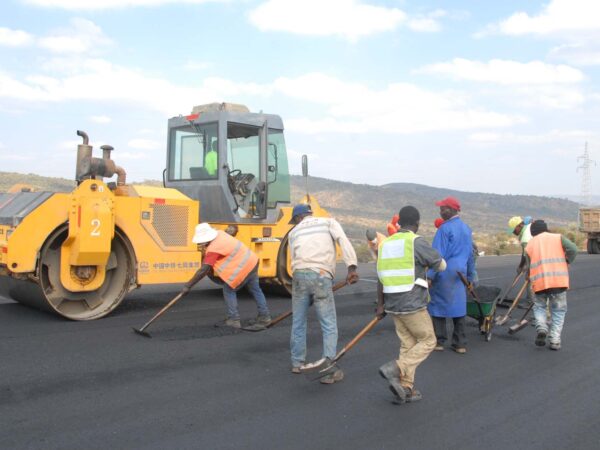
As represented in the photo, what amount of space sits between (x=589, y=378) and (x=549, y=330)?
140cm

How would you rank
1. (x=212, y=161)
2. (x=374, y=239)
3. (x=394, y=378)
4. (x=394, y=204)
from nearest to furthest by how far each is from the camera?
(x=394, y=378)
(x=374, y=239)
(x=212, y=161)
(x=394, y=204)

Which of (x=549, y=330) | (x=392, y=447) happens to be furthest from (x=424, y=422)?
(x=549, y=330)

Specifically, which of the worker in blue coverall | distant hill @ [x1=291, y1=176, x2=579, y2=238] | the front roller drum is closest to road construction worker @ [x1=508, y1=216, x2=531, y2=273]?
the worker in blue coverall

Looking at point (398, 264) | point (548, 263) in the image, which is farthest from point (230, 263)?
point (548, 263)

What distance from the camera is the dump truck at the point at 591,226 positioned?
27.1 meters

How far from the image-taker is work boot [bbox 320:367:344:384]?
5.63m

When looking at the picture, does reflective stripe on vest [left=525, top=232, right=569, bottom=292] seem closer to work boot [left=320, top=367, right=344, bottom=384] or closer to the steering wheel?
work boot [left=320, top=367, right=344, bottom=384]

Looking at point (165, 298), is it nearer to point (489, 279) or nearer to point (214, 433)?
point (214, 433)

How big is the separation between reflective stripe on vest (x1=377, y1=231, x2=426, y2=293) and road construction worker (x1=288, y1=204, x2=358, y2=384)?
0.56 m

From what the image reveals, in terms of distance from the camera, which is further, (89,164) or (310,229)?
(89,164)

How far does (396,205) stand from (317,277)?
73922 millimetres

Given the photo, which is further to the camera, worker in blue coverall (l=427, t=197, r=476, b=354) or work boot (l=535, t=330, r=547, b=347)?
work boot (l=535, t=330, r=547, b=347)

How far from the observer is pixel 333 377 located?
5.68 metres

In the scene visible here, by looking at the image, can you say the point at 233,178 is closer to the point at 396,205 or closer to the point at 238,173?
the point at 238,173
